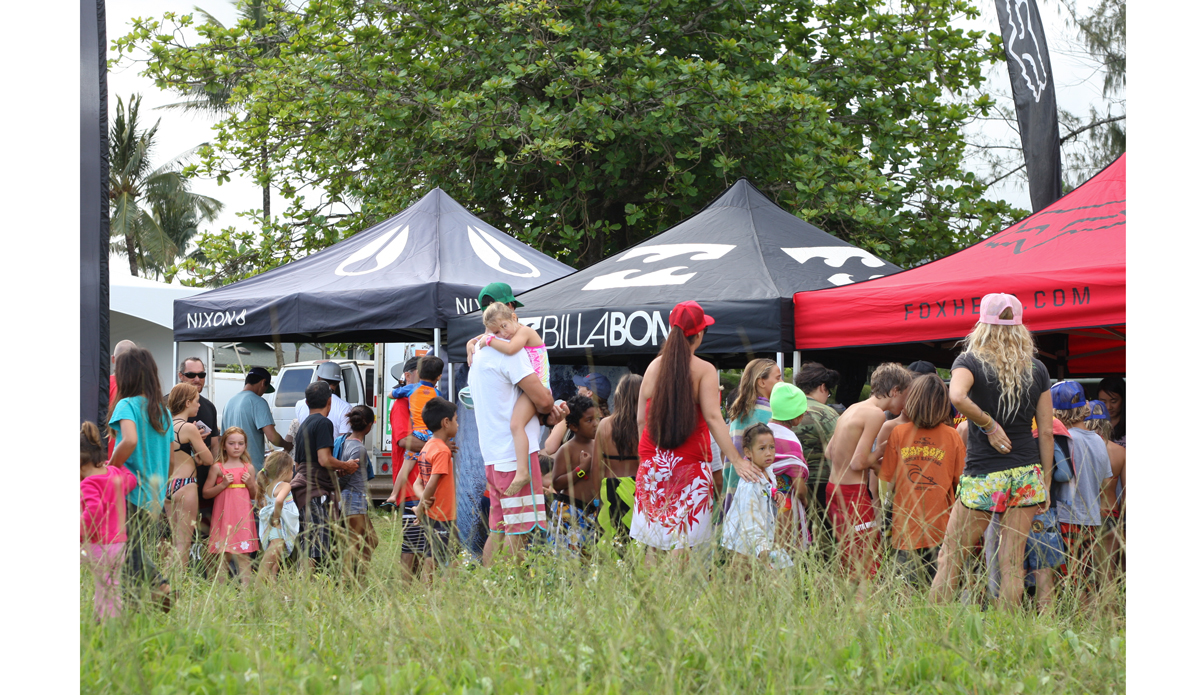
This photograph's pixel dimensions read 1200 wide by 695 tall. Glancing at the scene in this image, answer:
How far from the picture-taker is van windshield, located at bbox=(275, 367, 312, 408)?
14.5 meters

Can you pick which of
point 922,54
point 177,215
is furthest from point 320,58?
point 177,215

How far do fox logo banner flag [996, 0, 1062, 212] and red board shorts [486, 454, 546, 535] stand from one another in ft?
16.0

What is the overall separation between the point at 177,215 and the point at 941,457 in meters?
41.0

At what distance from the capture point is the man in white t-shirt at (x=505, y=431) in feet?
15.5

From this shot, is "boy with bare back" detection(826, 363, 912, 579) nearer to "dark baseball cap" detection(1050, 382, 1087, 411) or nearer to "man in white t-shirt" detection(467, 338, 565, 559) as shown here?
"dark baseball cap" detection(1050, 382, 1087, 411)

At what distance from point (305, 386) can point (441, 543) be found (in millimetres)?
11192

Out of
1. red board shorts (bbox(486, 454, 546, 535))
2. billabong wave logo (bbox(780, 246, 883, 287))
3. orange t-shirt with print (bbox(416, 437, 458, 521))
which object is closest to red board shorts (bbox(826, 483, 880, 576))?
red board shorts (bbox(486, 454, 546, 535))

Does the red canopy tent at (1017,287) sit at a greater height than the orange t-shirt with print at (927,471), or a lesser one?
greater

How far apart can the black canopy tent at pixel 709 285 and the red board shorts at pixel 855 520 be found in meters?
1.55

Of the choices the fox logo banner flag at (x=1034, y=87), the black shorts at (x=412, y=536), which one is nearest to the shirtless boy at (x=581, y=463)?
the black shorts at (x=412, y=536)

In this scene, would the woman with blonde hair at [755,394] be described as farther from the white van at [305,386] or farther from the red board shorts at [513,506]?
the white van at [305,386]

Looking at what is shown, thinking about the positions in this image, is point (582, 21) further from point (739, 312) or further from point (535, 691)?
point (535, 691)

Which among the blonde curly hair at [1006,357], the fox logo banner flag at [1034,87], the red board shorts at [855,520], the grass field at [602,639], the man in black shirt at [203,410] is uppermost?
the fox logo banner flag at [1034,87]

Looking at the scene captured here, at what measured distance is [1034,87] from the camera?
7332mm
